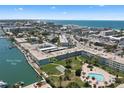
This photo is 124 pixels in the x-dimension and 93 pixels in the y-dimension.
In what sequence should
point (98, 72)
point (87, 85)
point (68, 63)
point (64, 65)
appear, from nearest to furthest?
point (87, 85) → point (98, 72) → point (64, 65) → point (68, 63)

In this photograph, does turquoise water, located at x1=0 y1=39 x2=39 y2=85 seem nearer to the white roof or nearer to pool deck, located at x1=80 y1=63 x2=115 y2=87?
pool deck, located at x1=80 y1=63 x2=115 y2=87

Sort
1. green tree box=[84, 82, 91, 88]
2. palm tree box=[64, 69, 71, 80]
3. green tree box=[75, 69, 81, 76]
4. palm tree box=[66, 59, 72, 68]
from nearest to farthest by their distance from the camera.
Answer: green tree box=[84, 82, 91, 88]
palm tree box=[64, 69, 71, 80]
green tree box=[75, 69, 81, 76]
palm tree box=[66, 59, 72, 68]

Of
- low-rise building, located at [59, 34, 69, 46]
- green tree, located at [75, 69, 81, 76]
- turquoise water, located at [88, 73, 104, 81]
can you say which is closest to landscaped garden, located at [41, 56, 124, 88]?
green tree, located at [75, 69, 81, 76]

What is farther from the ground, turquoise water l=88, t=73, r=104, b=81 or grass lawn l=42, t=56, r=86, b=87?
grass lawn l=42, t=56, r=86, b=87

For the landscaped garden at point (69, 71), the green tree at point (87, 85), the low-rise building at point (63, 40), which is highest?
the low-rise building at point (63, 40)

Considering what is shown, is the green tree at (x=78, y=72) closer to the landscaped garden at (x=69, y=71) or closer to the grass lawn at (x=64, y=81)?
the landscaped garden at (x=69, y=71)

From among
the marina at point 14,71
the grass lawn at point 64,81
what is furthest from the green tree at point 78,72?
the marina at point 14,71

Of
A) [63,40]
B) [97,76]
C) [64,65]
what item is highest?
[63,40]

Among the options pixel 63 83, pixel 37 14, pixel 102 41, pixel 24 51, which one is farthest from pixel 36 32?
pixel 37 14

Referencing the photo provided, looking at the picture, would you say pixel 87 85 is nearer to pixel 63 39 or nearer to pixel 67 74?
pixel 67 74

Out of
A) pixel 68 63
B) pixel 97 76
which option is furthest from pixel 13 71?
pixel 97 76

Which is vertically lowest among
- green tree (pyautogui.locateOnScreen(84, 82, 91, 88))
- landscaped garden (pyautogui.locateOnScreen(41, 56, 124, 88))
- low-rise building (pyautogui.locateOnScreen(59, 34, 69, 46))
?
green tree (pyautogui.locateOnScreen(84, 82, 91, 88))

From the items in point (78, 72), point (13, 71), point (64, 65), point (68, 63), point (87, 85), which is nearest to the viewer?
point (87, 85)

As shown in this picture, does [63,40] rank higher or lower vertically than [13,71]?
higher
